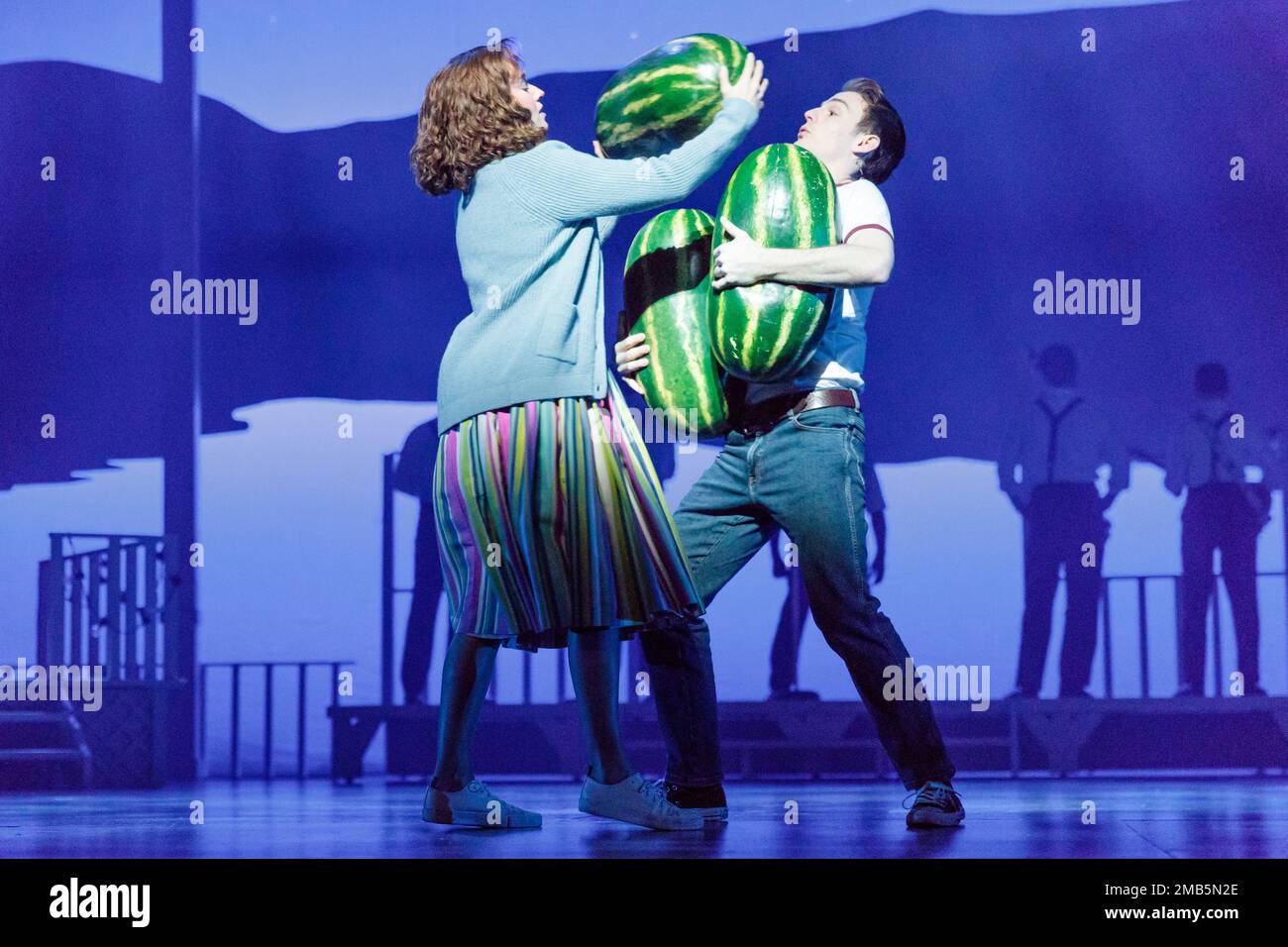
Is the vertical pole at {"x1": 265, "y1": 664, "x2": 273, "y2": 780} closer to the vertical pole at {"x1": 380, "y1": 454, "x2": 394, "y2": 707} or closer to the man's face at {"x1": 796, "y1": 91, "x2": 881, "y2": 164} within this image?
the vertical pole at {"x1": 380, "y1": 454, "x2": 394, "y2": 707}

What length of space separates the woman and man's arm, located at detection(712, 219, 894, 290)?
0.14 m

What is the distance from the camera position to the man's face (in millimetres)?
2826

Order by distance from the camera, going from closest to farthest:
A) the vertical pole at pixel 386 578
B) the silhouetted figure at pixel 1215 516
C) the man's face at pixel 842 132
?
1. the man's face at pixel 842 132
2. the vertical pole at pixel 386 578
3. the silhouetted figure at pixel 1215 516

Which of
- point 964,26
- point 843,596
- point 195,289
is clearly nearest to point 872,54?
point 964,26

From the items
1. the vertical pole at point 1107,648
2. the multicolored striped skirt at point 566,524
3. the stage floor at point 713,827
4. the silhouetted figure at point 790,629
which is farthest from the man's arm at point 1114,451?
the multicolored striped skirt at point 566,524

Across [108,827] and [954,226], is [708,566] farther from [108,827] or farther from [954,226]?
[954,226]

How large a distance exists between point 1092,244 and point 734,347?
2.48 m

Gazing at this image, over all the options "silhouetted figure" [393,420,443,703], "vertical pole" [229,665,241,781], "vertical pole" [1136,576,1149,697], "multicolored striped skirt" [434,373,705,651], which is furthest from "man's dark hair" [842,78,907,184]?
"vertical pole" [229,665,241,781]

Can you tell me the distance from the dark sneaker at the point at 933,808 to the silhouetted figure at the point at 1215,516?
2.32m

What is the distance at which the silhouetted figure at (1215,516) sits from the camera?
4.52m

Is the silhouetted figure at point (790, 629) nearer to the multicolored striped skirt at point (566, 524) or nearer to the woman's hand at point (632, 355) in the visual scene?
the woman's hand at point (632, 355)

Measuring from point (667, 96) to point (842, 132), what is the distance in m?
0.37

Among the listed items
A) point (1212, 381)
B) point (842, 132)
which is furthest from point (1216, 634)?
point (842, 132)

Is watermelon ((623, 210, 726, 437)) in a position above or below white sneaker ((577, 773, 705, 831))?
above
